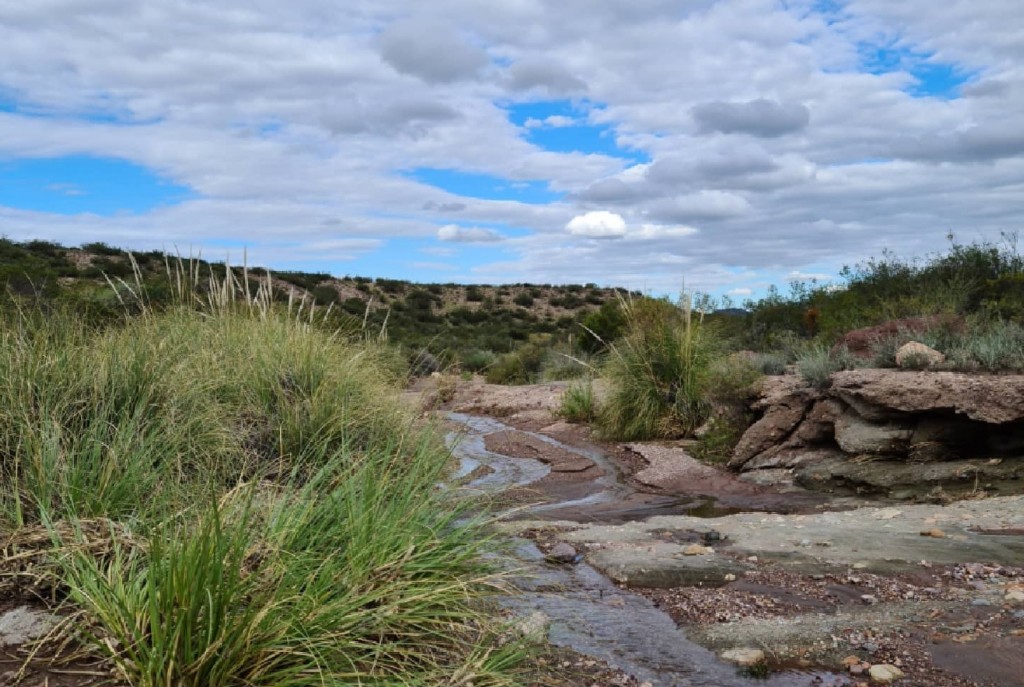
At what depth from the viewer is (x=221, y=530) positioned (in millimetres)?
3354

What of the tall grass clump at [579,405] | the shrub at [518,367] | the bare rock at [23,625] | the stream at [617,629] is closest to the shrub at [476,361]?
the shrub at [518,367]

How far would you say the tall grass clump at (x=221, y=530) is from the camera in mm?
3139

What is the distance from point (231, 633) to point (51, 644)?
3.16 ft

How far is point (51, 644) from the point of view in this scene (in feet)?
11.3

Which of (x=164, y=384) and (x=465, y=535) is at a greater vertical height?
(x=164, y=384)

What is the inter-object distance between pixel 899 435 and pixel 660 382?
369 centimetres

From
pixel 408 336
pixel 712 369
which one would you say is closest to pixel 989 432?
pixel 712 369

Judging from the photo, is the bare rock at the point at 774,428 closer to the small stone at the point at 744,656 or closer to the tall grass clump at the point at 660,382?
the tall grass clump at the point at 660,382

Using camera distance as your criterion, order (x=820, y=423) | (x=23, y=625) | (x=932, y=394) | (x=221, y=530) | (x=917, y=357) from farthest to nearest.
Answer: (x=820, y=423)
(x=917, y=357)
(x=932, y=394)
(x=23, y=625)
(x=221, y=530)

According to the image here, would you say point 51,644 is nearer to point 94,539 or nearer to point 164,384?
point 94,539

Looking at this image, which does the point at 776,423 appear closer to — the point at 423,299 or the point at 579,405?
the point at 579,405

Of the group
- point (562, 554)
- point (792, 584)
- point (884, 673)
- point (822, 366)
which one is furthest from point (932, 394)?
point (884, 673)

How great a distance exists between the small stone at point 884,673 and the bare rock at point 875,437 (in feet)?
18.2

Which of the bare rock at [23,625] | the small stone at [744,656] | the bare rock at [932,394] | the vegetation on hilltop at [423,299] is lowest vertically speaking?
the small stone at [744,656]
